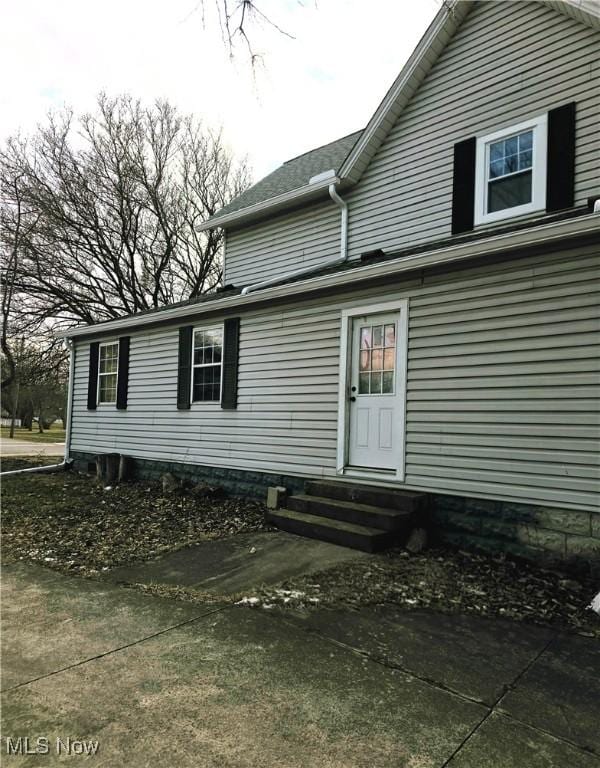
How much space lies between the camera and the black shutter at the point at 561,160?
544 centimetres

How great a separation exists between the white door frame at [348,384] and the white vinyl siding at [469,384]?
9 centimetres

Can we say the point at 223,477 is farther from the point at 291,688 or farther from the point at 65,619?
the point at 291,688

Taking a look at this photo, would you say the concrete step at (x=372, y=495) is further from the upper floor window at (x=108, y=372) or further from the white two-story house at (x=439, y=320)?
the upper floor window at (x=108, y=372)

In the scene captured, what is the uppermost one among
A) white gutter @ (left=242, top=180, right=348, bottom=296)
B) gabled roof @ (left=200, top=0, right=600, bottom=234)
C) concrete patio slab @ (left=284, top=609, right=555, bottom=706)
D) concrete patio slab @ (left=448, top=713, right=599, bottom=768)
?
gabled roof @ (left=200, top=0, right=600, bottom=234)

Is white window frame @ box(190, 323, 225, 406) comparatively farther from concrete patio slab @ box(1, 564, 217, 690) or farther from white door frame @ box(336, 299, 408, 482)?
concrete patio slab @ box(1, 564, 217, 690)

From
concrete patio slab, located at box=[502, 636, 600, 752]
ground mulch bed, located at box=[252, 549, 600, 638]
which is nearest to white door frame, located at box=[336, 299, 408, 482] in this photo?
ground mulch bed, located at box=[252, 549, 600, 638]

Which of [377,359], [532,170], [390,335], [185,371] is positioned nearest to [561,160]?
[532,170]

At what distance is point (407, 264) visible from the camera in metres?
5.13

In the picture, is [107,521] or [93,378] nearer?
[107,521]

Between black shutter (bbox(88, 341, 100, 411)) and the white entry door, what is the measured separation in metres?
6.75

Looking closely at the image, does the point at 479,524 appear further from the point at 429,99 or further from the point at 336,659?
the point at 429,99

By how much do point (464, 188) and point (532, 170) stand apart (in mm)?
850

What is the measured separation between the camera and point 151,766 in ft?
5.83

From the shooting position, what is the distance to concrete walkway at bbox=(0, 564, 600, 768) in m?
1.88
